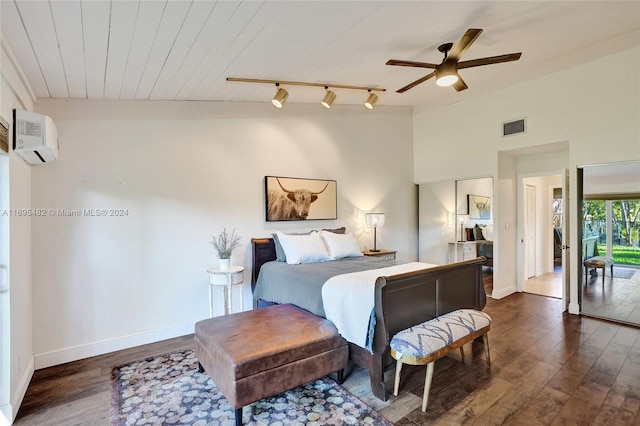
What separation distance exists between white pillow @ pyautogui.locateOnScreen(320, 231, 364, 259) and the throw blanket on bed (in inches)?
50.3

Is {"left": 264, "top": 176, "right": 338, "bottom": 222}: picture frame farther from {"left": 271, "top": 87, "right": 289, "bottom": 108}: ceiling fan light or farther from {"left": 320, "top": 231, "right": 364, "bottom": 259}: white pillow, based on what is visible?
{"left": 271, "top": 87, "right": 289, "bottom": 108}: ceiling fan light

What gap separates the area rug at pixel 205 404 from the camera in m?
2.17

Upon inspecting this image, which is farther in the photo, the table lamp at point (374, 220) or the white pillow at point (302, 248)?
the table lamp at point (374, 220)

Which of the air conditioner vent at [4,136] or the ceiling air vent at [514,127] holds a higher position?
the ceiling air vent at [514,127]

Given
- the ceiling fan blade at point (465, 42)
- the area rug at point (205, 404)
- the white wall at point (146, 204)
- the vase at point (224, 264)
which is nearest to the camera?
the area rug at point (205, 404)

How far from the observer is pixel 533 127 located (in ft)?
15.2

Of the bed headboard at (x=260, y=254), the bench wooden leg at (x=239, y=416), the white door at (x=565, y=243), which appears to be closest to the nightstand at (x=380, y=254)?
the bed headboard at (x=260, y=254)

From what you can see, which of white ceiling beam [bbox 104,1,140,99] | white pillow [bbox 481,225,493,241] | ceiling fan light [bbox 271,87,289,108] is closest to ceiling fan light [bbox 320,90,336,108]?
ceiling fan light [bbox 271,87,289,108]

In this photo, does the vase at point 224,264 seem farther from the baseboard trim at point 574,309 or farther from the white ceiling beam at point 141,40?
the baseboard trim at point 574,309

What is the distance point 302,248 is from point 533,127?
12.3 ft

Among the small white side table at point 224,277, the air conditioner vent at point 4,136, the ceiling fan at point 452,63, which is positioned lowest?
the small white side table at point 224,277

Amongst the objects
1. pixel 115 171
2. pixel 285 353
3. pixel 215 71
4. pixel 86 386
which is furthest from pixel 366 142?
pixel 86 386

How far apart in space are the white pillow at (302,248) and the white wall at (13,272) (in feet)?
7.92

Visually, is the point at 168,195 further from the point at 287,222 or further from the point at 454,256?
the point at 454,256
